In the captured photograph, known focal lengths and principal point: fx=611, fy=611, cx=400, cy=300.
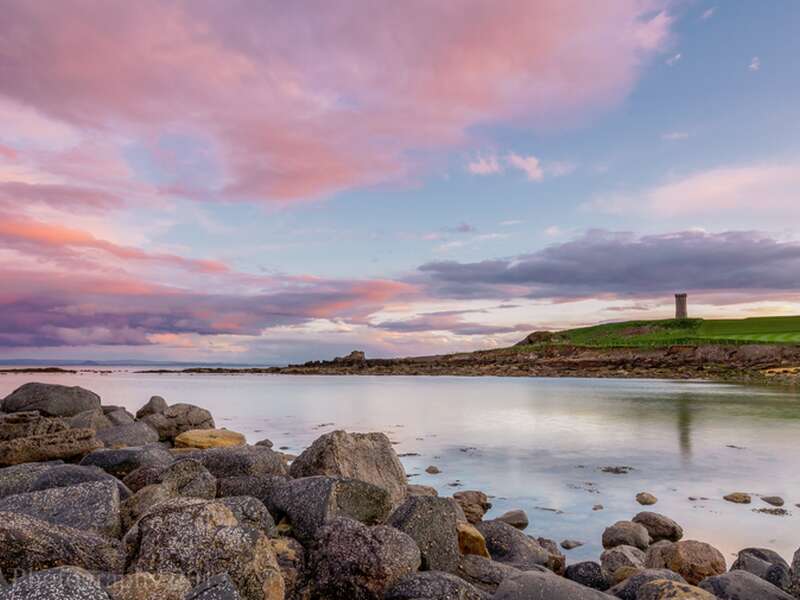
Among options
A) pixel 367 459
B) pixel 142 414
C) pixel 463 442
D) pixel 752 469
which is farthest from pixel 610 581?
pixel 142 414

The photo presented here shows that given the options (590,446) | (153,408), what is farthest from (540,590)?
(153,408)

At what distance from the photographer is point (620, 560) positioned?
28.2 ft

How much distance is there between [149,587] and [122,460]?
6.99 meters

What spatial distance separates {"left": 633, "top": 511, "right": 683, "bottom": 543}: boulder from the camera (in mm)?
10719

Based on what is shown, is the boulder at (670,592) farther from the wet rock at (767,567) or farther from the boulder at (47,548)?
the boulder at (47,548)

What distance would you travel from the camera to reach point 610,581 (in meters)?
7.96

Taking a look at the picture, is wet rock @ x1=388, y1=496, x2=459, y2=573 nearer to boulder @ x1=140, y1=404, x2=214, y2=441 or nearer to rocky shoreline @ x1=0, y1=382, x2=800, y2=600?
rocky shoreline @ x1=0, y1=382, x2=800, y2=600

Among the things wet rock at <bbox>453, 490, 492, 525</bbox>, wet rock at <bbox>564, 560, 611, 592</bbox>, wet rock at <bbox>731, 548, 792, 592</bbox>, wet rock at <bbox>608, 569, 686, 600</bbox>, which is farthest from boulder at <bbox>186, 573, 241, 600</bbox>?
wet rock at <bbox>453, 490, 492, 525</bbox>

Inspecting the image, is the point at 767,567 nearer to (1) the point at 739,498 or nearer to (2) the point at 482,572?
(2) the point at 482,572

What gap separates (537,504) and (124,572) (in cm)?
957

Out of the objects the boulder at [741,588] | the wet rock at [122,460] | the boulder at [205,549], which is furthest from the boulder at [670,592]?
the wet rock at [122,460]

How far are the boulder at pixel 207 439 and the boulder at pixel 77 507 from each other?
29.5 ft

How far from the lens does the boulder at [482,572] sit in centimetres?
698

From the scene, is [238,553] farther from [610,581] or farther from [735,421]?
[735,421]
